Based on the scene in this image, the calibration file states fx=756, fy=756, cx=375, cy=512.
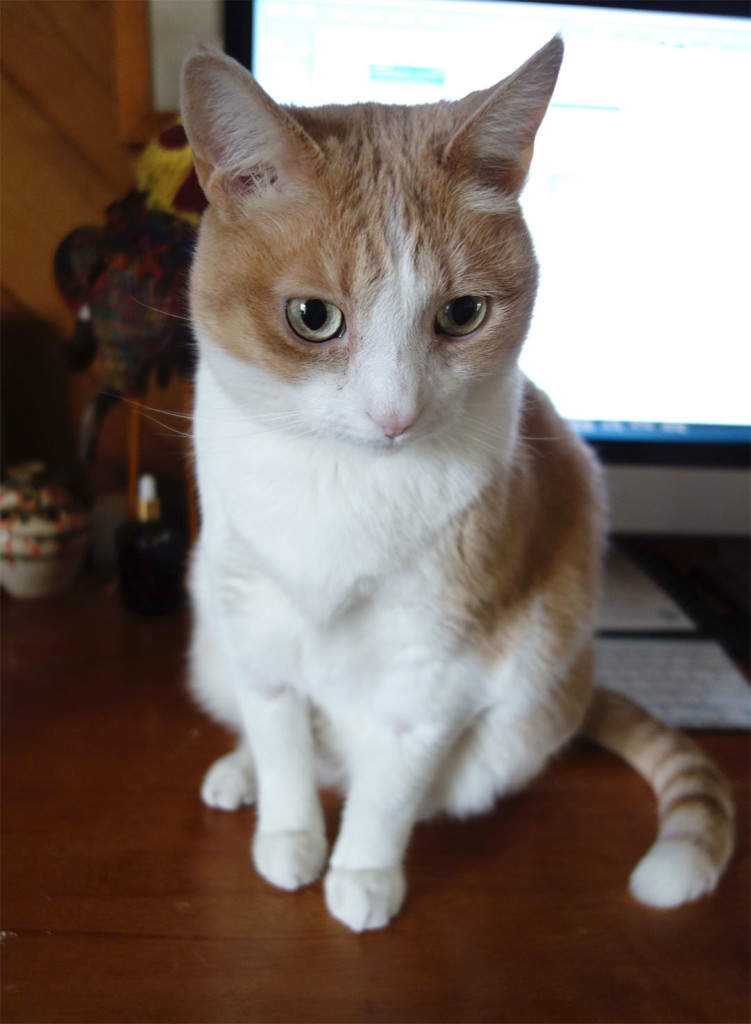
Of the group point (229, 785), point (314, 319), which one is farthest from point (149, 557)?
point (314, 319)

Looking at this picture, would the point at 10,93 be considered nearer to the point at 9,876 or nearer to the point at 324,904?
the point at 9,876

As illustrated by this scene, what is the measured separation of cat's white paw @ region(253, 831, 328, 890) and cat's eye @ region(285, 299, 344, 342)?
474mm

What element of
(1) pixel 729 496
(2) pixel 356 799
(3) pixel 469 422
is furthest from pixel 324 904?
(1) pixel 729 496

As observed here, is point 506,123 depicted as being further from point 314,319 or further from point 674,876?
point 674,876

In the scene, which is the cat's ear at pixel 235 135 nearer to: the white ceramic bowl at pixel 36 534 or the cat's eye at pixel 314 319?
the cat's eye at pixel 314 319

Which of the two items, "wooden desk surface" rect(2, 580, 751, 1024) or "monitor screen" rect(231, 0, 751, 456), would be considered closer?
"wooden desk surface" rect(2, 580, 751, 1024)

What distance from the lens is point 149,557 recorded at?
106 centimetres

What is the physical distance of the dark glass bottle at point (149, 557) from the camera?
1.06 metres

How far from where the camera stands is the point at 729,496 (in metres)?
1.06

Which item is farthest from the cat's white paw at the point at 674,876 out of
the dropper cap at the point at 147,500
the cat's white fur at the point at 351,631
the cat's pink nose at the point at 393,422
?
the dropper cap at the point at 147,500

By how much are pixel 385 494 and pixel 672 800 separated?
460 millimetres

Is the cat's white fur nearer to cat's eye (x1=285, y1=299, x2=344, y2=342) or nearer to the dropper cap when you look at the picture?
cat's eye (x1=285, y1=299, x2=344, y2=342)

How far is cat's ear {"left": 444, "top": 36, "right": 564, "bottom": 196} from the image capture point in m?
0.52

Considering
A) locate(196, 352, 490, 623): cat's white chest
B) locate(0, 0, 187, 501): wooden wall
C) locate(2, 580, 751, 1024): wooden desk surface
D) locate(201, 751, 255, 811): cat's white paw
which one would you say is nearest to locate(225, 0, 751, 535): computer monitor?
locate(0, 0, 187, 501): wooden wall
